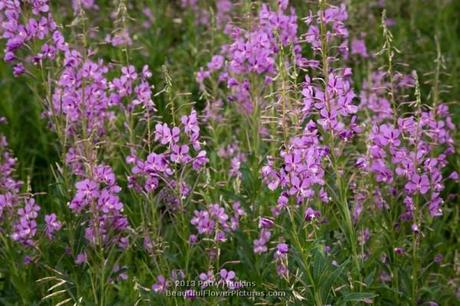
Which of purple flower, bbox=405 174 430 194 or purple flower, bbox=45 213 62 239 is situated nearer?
purple flower, bbox=405 174 430 194

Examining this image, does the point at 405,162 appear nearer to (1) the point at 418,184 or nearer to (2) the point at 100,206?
(1) the point at 418,184

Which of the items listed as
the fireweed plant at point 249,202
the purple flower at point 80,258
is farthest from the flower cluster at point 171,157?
the purple flower at point 80,258

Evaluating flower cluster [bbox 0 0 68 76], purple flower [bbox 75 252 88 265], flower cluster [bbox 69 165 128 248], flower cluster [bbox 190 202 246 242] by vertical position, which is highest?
flower cluster [bbox 0 0 68 76]

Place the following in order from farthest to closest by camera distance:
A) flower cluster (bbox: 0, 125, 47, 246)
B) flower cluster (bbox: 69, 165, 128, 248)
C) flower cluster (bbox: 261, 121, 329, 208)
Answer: flower cluster (bbox: 0, 125, 47, 246), flower cluster (bbox: 69, 165, 128, 248), flower cluster (bbox: 261, 121, 329, 208)

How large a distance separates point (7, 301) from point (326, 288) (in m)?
1.69

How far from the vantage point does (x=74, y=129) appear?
4082 mm

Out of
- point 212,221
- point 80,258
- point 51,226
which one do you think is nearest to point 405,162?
point 212,221

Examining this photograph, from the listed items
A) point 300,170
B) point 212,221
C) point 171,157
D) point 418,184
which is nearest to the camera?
point 300,170

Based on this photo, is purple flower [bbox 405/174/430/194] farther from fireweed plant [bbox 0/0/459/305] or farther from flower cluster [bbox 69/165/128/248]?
flower cluster [bbox 69/165/128/248]

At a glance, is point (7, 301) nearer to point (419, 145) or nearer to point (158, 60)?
point (419, 145)

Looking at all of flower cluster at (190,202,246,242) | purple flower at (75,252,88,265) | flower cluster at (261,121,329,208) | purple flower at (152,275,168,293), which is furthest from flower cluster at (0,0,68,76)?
flower cluster at (261,121,329,208)

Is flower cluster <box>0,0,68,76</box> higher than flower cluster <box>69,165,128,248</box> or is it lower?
higher

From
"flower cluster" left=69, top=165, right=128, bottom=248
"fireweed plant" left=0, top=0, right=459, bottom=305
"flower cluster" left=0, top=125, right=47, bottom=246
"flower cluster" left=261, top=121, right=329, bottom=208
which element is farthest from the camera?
"flower cluster" left=0, top=125, right=47, bottom=246

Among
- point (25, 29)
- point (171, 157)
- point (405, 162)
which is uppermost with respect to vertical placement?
point (25, 29)
